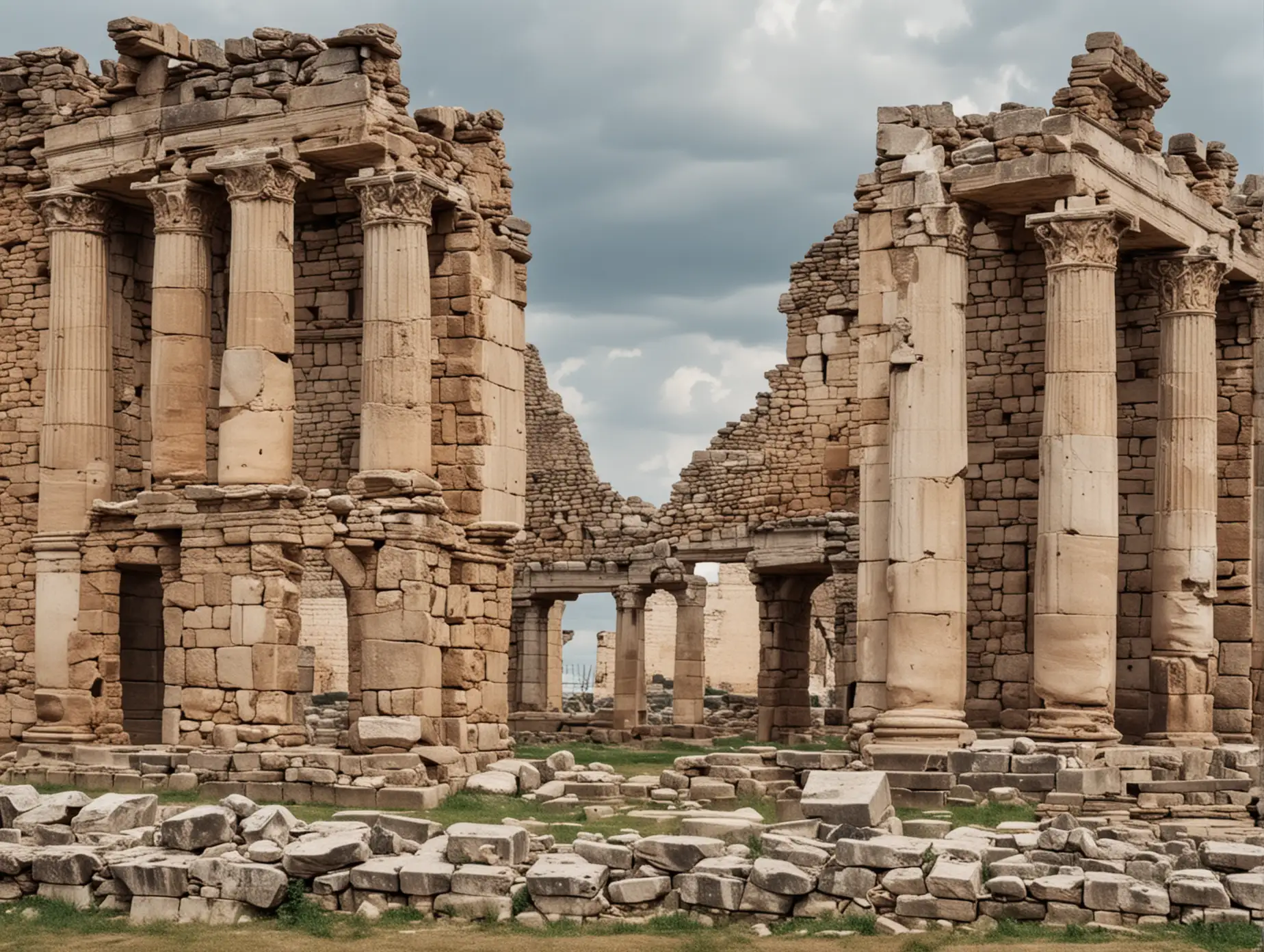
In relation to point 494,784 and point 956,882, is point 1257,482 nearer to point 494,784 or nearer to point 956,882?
point 494,784

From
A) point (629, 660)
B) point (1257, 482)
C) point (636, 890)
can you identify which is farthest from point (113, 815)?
point (629, 660)

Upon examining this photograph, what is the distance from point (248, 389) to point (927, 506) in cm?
792

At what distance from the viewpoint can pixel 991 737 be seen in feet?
77.9

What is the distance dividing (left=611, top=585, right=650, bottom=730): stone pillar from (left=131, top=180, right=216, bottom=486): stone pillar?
1505cm

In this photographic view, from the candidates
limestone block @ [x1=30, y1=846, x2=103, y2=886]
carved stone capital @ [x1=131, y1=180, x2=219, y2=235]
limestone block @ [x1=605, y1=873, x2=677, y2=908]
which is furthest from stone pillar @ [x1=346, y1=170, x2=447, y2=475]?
limestone block @ [x1=605, y1=873, x2=677, y2=908]

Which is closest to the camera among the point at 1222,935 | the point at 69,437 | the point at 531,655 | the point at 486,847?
the point at 1222,935

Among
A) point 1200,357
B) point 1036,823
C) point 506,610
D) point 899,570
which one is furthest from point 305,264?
point 1036,823

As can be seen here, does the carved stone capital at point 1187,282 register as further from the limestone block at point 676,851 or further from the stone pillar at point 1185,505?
the limestone block at point 676,851

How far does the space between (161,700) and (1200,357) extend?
14.0 meters

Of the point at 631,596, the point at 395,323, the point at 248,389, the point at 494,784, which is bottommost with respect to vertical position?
the point at 494,784

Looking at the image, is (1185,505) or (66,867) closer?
(66,867)

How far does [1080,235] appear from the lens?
23.4m

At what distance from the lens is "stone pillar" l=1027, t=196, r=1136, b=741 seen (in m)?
22.8

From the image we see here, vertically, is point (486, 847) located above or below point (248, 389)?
below
